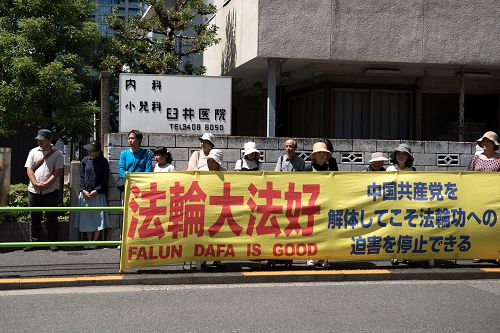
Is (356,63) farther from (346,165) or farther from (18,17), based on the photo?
(18,17)

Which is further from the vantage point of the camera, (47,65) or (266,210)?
(47,65)

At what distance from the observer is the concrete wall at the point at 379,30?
13867mm

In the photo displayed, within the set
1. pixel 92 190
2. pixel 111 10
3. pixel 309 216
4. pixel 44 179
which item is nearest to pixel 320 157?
→ pixel 309 216

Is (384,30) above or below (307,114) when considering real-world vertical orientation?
above

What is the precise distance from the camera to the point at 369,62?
47.5 feet

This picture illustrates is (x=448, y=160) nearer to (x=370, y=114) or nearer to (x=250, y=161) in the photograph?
(x=370, y=114)

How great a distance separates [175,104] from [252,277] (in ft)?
15.1

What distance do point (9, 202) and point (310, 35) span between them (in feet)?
22.2

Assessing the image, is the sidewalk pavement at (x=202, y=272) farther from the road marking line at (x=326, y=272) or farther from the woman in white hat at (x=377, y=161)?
the woman in white hat at (x=377, y=161)

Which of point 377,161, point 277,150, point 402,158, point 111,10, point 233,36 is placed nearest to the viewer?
point 402,158

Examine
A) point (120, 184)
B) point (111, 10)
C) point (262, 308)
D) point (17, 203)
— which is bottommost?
point (262, 308)

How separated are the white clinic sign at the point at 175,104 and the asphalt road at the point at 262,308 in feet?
14.8

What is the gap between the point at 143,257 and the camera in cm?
859

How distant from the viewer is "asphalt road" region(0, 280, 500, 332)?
6.21 metres
